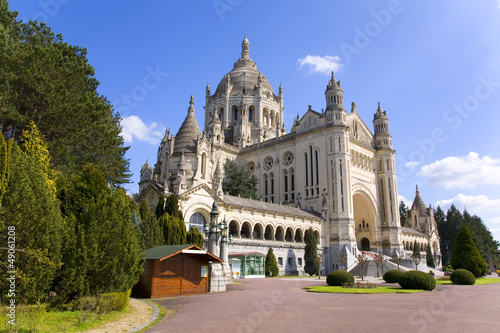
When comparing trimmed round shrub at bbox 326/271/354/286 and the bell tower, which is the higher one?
the bell tower

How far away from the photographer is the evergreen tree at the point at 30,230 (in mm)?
11594

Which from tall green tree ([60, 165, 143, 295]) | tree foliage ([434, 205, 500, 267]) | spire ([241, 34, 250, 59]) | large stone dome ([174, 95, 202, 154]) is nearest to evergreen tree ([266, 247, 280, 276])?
large stone dome ([174, 95, 202, 154])

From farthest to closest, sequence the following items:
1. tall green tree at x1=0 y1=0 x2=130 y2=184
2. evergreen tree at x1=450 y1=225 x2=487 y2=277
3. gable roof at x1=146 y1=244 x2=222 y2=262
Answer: evergreen tree at x1=450 y1=225 x2=487 y2=277, tall green tree at x1=0 y1=0 x2=130 y2=184, gable roof at x1=146 y1=244 x2=222 y2=262

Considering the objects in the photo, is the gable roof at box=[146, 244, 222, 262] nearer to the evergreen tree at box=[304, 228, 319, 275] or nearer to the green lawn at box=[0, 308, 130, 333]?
the green lawn at box=[0, 308, 130, 333]

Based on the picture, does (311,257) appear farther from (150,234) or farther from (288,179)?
(150,234)

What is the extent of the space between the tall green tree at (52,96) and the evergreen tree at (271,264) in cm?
2054

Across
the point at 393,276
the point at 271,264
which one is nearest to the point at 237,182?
the point at 271,264

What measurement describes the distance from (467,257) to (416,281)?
61.1 feet

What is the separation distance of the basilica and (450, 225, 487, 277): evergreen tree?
13.5 metres

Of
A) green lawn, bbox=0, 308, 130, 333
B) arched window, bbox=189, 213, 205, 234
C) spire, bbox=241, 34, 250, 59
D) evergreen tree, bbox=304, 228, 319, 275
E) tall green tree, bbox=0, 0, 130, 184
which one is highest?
spire, bbox=241, 34, 250, 59

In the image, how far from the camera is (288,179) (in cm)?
6066

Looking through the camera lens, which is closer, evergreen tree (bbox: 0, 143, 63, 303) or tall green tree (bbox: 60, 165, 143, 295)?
evergreen tree (bbox: 0, 143, 63, 303)

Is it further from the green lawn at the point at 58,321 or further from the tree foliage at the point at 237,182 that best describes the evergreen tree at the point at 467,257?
the green lawn at the point at 58,321

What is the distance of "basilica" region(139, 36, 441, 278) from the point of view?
134ft
